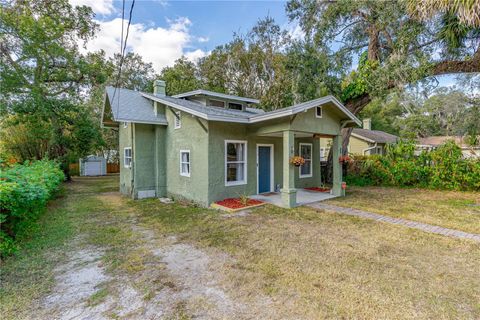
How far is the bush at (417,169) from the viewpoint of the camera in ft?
32.3

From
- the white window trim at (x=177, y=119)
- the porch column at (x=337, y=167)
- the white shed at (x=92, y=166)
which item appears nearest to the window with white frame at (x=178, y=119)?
the white window trim at (x=177, y=119)

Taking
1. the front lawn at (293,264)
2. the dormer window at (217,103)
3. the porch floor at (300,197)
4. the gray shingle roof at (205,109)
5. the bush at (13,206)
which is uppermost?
the dormer window at (217,103)

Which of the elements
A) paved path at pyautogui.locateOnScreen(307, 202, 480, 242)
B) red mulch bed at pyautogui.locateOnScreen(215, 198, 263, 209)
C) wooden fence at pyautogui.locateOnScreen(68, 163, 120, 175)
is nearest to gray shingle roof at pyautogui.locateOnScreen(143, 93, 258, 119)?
red mulch bed at pyautogui.locateOnScreen(215, 198, 263, 209)

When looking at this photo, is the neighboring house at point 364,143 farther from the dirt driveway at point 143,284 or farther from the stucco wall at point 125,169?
the dirt driveway at point 143,284

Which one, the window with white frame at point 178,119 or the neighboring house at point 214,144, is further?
the window with white frame at point 178,119

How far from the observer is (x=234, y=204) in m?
7.25

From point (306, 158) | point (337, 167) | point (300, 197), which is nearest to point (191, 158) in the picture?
point (300, 197)

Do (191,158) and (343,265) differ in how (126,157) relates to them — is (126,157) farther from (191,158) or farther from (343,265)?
(343,265)

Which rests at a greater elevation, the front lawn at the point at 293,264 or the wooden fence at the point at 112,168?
the wooden fence at the point at 112,168

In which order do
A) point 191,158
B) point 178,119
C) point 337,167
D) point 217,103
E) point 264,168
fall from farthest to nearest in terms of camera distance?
point 217,103 → point 264,168 → point 337,167 → point 178,119 → point 191,158

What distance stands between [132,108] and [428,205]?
11.3 metres

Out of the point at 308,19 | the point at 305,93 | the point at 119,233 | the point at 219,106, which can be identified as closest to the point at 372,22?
the point at 308,19

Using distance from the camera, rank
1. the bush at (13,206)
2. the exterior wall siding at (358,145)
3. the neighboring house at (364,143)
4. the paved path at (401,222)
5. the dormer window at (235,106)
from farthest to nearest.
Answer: the exterior wall siding at (358,145) < the neighboring house at (364,143) < the dormer window at (235,106) < the paved path at (401,222) < the bush at (13,206)

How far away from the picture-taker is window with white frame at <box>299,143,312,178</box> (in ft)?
35.5
